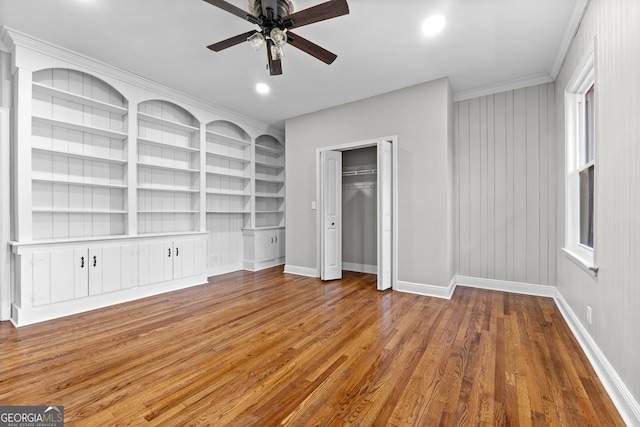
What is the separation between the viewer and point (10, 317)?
10.00 feet

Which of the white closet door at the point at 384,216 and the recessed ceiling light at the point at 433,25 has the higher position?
the recessed ceiling light at the point at 433,25

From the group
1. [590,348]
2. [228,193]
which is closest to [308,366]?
[590,348]

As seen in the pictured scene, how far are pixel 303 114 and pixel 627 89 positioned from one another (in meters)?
4.23

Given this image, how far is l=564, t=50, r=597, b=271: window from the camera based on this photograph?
9.21 ft

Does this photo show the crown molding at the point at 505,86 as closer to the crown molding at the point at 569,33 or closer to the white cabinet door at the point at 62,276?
the crown molding at the point at 569,33

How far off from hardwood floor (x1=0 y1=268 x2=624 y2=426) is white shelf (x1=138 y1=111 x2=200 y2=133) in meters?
2.56

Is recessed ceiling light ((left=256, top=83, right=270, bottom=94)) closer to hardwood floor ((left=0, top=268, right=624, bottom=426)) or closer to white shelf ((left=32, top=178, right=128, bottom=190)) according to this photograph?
white shelf ((left=32, top=178, right=128, bottom=190))

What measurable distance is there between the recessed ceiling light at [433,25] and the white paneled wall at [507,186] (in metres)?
1.82

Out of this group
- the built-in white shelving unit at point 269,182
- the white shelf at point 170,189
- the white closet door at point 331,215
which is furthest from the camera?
the built-in white shelving unit at point 269,182

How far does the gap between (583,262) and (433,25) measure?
252 centimetres

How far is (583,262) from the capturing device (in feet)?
8.05

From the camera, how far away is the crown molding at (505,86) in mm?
3707

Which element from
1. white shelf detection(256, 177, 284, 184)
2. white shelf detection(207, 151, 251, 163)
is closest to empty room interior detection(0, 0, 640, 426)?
white shelf detection(207, 151, 251, 163)

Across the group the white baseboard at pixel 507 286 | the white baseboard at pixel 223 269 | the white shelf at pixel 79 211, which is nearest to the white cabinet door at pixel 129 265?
the white shelf at pixel 79 211
